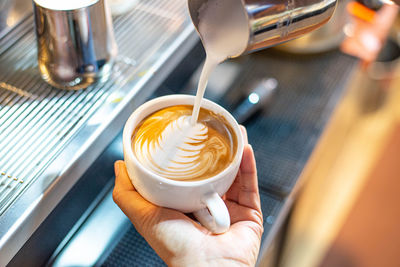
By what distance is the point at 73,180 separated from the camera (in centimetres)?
65

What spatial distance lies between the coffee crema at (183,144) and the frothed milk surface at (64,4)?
187 millimetres

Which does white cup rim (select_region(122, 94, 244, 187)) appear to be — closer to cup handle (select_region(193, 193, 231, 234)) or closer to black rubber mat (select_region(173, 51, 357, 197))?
cup handle (select_region(193, 193, 231, 234))

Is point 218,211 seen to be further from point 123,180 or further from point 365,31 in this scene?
point 365,31

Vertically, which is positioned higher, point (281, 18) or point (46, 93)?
point (281, 18)

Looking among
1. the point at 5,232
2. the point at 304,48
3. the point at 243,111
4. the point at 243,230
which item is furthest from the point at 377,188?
the point at 5,232

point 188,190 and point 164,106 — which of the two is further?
point 164,106

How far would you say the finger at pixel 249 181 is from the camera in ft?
2.32

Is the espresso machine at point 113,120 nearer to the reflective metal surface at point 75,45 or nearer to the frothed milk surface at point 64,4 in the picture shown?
the reflective metal surface at point 75,45

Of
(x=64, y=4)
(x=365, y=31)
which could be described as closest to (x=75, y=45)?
(x=64, y=4)

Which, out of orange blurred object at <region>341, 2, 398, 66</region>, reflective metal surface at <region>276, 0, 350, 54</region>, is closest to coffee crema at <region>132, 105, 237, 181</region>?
reflective metal surface at <region>276, 0, 350, 54</region>

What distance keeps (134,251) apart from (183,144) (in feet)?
0.72

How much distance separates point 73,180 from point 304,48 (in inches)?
27.6

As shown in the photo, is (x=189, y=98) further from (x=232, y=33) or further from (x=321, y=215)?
(x=321, y=215)

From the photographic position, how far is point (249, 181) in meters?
0.71
